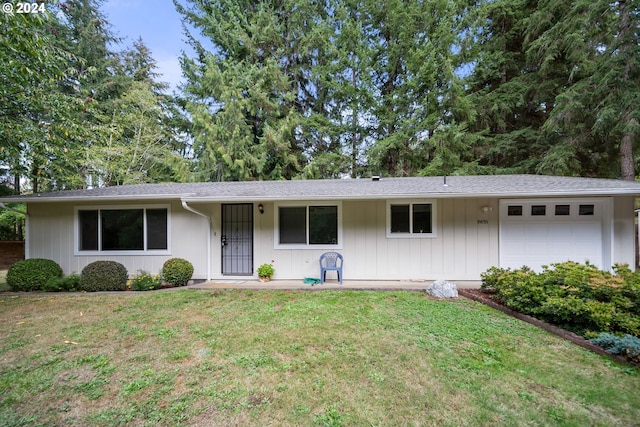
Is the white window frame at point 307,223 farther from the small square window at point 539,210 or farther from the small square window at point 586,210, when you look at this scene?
the small square window at point 586,210

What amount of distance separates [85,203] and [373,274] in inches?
293

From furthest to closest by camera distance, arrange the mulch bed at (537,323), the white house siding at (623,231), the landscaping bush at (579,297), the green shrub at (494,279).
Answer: the white house siding at (623,231)
the green shrub at (494,279)
the landscaping bush at (579,297)
the mulch bed at (537,323)

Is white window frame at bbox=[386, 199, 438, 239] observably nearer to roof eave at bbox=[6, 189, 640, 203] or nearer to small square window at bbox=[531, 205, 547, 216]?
roof eave at bbox=[6, 189, 640, 203]

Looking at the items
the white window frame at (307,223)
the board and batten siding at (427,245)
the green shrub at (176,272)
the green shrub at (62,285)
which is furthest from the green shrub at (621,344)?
the green shrub at (62,285)

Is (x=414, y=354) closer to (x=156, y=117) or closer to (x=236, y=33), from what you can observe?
(x=236, y=33)

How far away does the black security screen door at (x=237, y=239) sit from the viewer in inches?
275

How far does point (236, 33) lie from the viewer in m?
12.5

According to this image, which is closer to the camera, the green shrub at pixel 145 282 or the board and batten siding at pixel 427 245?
the green shrub at pixel 145 282

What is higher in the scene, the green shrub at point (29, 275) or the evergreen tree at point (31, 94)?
the evergreen tree at point (31, 94)

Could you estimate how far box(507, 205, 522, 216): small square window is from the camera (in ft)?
20.6

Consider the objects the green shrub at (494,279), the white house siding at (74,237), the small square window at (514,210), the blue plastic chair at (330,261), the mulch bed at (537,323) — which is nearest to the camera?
the mulch bed at (537,323)

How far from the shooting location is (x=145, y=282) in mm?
6152

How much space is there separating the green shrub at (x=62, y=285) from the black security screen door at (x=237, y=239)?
3171 millimetres

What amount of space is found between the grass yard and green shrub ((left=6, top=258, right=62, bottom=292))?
2.08 metres
